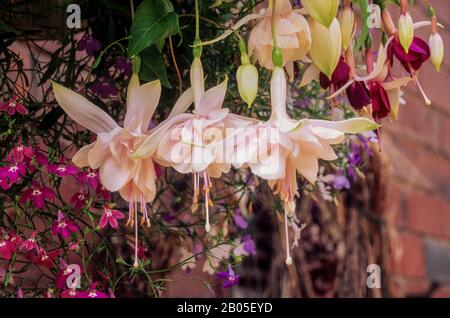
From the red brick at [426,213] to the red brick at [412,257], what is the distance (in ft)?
0.10

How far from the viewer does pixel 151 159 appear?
0.56 m

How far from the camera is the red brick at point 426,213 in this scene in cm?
177

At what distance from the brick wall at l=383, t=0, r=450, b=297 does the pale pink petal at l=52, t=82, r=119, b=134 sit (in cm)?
104

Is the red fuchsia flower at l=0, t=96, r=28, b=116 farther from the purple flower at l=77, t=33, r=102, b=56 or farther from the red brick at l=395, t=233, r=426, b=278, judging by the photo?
the red brick at l=395, t=233, r=426, b=278

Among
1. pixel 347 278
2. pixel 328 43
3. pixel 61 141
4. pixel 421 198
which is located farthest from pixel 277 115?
pixel 421 198

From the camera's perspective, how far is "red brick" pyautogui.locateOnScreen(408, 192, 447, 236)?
1771mm

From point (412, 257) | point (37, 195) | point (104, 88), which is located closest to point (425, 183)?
point (412, 257)

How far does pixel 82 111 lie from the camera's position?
1.91ft

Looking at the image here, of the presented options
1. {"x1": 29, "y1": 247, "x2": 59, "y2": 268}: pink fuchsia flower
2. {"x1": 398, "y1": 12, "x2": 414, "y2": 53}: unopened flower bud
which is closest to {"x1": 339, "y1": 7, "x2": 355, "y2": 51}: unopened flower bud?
{"x1": 398, "y1": 12, "x2": 414, "y2": 53}: unopened flower bud

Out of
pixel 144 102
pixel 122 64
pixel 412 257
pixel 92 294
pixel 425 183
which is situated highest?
pixel 425 183

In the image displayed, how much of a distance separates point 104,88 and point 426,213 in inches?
48.0

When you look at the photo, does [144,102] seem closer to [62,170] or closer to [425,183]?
[62,170]

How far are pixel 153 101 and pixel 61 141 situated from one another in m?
0.25

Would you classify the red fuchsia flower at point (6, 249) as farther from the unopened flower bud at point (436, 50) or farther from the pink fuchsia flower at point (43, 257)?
the unopened flower bud at point (436, 50)
